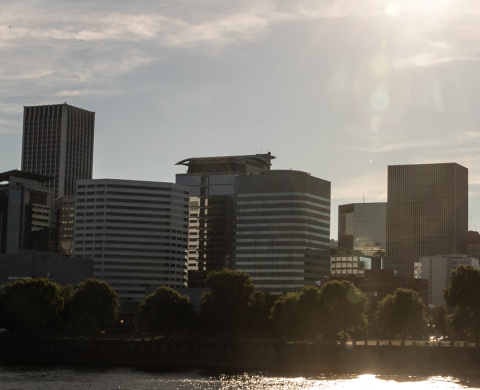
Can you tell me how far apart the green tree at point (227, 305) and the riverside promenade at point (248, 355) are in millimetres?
17984

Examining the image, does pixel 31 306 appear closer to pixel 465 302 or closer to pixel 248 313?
pixel 248 313

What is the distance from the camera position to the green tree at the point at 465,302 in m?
169

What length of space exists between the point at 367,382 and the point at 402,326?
176ft

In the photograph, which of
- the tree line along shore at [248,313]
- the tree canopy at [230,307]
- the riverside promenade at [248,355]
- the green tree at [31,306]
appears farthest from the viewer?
the tree canopy at [230,307]

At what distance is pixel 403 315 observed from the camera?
621 feet

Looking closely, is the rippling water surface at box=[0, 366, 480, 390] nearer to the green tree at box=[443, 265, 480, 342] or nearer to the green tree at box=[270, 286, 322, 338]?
the green tree at box=[443, 265, 480, 342]

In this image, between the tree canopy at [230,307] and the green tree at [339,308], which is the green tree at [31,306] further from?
the green tree at [339,308]

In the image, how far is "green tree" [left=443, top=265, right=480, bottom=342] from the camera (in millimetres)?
169000

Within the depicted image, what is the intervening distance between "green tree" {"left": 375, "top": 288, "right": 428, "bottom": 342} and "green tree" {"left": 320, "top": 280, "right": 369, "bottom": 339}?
8.52m

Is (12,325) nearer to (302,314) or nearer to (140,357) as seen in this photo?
(140,357)

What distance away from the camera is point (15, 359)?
179 m

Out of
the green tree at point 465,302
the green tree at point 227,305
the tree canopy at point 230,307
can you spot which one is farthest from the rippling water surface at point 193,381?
the tree canopy at point 230,307

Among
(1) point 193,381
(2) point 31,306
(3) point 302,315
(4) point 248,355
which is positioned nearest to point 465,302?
(3) point 302,315

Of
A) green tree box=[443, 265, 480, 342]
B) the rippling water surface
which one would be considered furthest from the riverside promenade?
the rippling water surface
